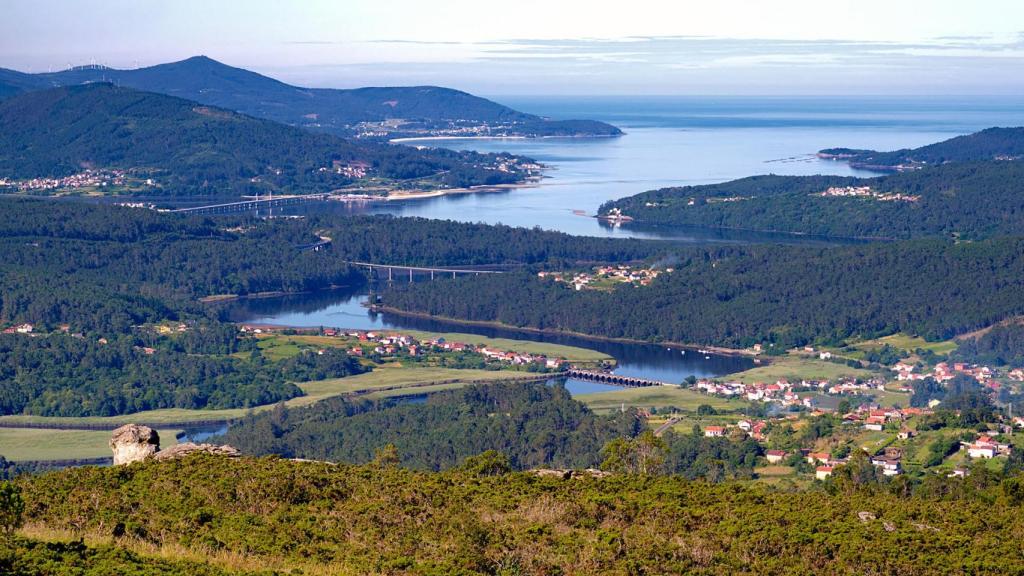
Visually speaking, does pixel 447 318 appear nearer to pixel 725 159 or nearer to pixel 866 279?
pixel 866 279

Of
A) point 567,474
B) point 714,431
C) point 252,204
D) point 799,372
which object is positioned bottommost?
point 252,204

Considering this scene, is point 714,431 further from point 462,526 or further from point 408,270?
point 408,270

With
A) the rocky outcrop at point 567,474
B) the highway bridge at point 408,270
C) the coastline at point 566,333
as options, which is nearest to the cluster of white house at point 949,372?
the coastline at point 566,333

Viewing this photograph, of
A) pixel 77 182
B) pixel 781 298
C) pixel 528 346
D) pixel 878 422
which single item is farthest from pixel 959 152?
pixel 878 422


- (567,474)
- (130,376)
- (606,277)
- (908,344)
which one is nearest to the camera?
(567,474)

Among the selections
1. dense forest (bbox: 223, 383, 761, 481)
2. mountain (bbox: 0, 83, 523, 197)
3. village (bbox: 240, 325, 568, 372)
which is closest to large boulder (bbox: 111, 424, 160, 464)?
dense forest (bbox: 223, 383, 761, 481)
